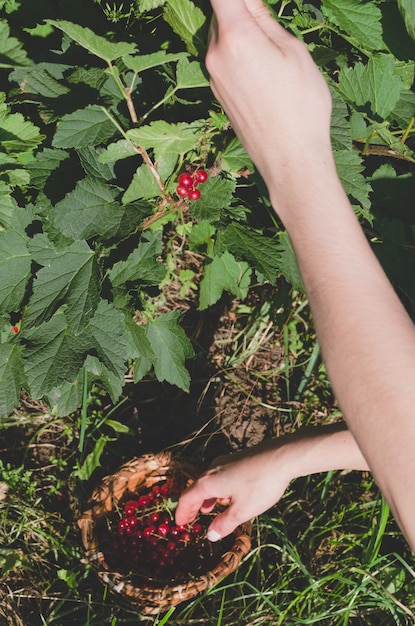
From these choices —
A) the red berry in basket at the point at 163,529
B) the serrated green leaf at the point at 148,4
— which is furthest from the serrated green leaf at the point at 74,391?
the serrated green leaf at the point at 148,4

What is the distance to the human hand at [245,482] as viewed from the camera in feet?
5.58

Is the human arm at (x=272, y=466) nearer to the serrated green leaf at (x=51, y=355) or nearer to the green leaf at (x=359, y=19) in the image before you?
the serrated green leaf at (x=51, y=355)

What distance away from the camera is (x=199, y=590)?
6.76 feet

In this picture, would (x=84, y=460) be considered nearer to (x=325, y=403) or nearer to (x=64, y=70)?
(x=325, y=403)

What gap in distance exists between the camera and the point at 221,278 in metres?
2.01

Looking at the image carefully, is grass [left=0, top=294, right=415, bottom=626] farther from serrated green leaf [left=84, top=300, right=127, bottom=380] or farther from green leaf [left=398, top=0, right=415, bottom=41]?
green leaf [left=398, top=0, right=415, bottom=41]

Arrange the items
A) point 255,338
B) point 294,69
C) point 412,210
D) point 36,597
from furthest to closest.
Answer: point 255,338
point 36,597
point 412,210
point 294,69

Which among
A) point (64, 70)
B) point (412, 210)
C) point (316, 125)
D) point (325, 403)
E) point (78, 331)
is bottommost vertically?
point (325, 403)

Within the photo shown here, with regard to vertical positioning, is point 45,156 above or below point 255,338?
above

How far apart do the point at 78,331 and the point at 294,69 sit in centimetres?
86

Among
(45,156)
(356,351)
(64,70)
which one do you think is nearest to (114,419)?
(45,156)

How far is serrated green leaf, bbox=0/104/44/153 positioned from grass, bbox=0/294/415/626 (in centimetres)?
95

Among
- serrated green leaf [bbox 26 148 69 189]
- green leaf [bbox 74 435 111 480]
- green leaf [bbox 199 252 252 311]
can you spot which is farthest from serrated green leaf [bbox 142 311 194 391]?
serrated green leaf [bbox 26 148 69 189]

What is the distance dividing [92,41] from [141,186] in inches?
14.7
